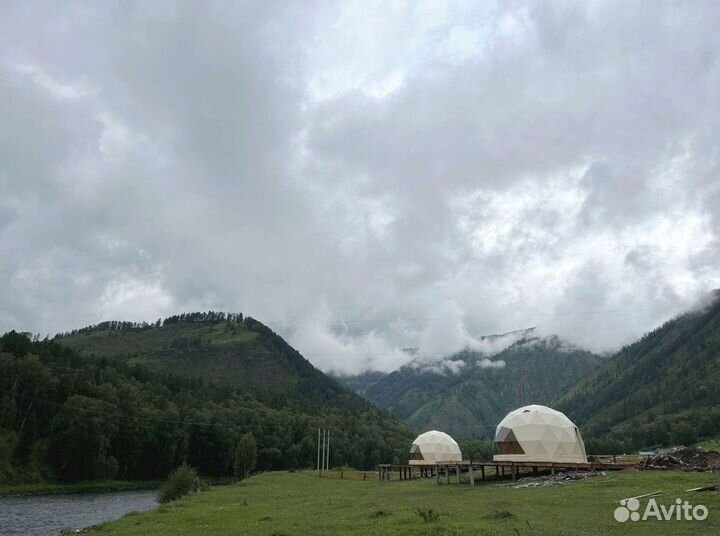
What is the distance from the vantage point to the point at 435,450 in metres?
94.0

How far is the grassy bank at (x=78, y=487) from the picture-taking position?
78.0 metres

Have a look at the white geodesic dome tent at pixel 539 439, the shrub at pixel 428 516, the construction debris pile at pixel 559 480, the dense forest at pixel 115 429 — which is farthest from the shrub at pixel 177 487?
the shrub at pixel 428 516

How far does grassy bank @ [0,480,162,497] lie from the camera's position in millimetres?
78000

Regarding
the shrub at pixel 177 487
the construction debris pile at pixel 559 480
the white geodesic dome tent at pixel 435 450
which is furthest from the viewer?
the white geodesic dome tent at pixel 435 450

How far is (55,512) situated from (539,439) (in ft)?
177

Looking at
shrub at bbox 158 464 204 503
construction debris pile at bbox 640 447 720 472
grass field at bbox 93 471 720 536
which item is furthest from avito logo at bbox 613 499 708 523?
shrub at bbox 158 464 204 503

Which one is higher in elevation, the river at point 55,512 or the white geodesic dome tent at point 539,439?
the white geodesic dome tent at point 539,439

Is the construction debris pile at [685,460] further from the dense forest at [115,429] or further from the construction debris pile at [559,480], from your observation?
the dense forest at [115,429]

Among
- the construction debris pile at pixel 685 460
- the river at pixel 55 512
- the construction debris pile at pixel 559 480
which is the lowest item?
the river at pixel 55 512

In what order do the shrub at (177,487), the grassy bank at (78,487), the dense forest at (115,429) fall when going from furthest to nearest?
1. the dense forest at (115,429)
2. the grassy bank at (78,487)
3. the shrub at (177,487)

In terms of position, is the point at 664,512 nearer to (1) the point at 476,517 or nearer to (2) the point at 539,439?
(1) the point at 476,517

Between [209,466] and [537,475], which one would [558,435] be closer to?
[537,475]

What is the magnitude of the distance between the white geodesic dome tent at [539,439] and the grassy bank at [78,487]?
66.8 metres

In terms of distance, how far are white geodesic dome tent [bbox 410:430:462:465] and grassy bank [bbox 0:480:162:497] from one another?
49.9 metres
